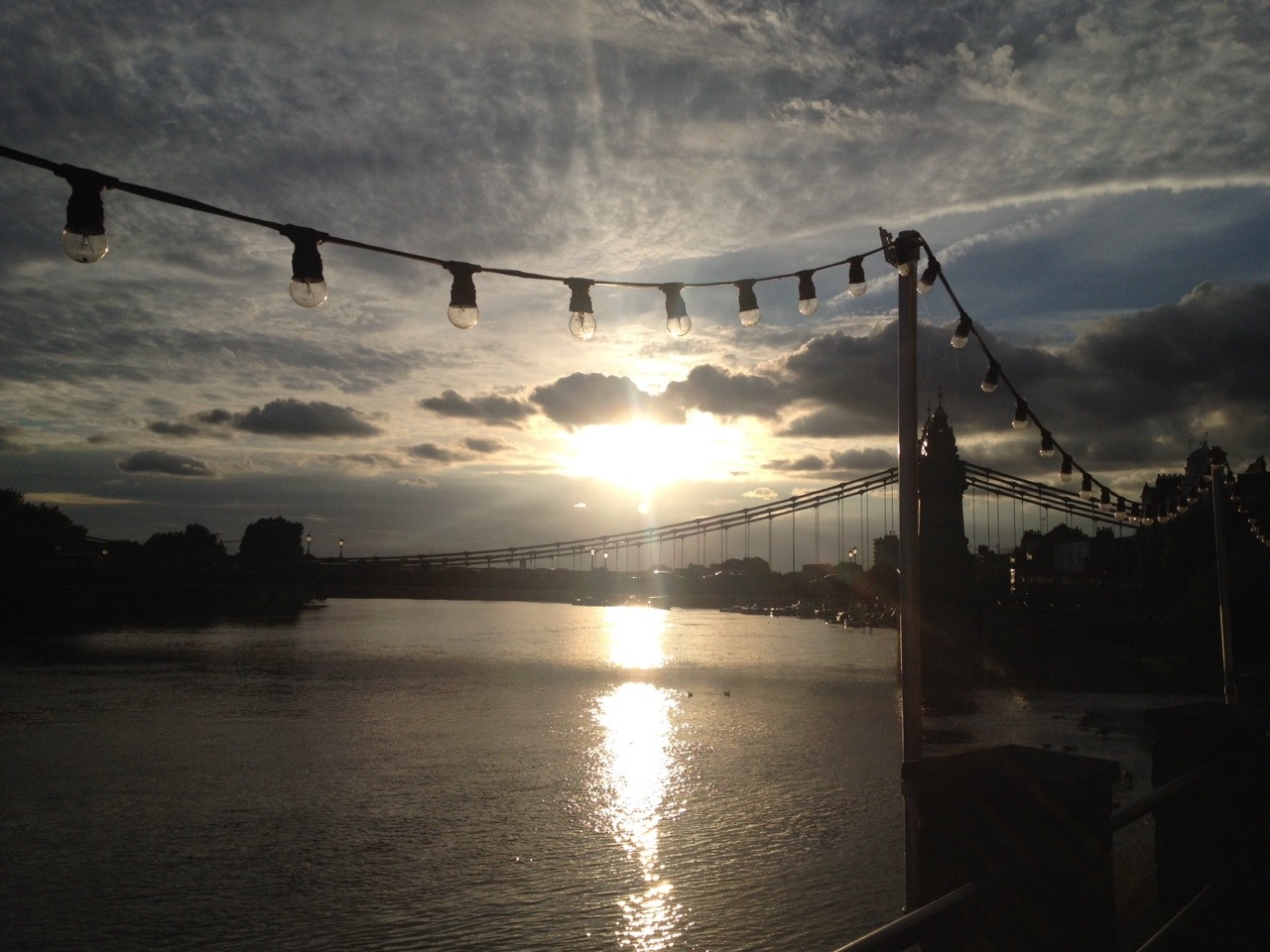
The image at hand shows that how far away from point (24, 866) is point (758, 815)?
48.2 feet

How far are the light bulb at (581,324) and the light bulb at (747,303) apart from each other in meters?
1.58

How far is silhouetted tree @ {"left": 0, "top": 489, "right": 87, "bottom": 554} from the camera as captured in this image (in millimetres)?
88812

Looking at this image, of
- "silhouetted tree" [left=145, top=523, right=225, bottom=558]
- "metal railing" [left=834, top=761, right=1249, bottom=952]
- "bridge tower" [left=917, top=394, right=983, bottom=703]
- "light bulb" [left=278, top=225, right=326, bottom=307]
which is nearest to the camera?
"metal railing" [left=834, top=761, right=1249, bottom=952]

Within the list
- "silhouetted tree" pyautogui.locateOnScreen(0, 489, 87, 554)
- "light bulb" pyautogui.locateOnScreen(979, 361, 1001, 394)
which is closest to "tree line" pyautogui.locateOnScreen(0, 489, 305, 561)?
"silhouetted tree" pyautogui.locateOnScreen(0, 489, 87, 554)

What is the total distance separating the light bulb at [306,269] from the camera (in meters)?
6.16

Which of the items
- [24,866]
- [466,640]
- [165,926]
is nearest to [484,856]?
[165,926]

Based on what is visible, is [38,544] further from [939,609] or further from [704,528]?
[939,609]

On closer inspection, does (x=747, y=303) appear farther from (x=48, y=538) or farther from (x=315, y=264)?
(x=48, y=538)

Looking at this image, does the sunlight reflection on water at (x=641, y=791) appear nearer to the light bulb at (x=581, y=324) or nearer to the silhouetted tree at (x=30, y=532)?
the light bulb at (x=581, y=324)

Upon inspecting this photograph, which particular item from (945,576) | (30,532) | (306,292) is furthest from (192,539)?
(306,292)

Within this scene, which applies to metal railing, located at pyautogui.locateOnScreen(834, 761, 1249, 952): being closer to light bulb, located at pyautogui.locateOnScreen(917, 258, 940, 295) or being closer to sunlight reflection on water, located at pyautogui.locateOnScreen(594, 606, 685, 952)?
light bulb, located at pyautogui.locateOnScreen(917, 258, 940, 295)

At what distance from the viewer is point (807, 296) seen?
9.09m

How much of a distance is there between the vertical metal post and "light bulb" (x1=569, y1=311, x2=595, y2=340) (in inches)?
93.1

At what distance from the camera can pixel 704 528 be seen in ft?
258
